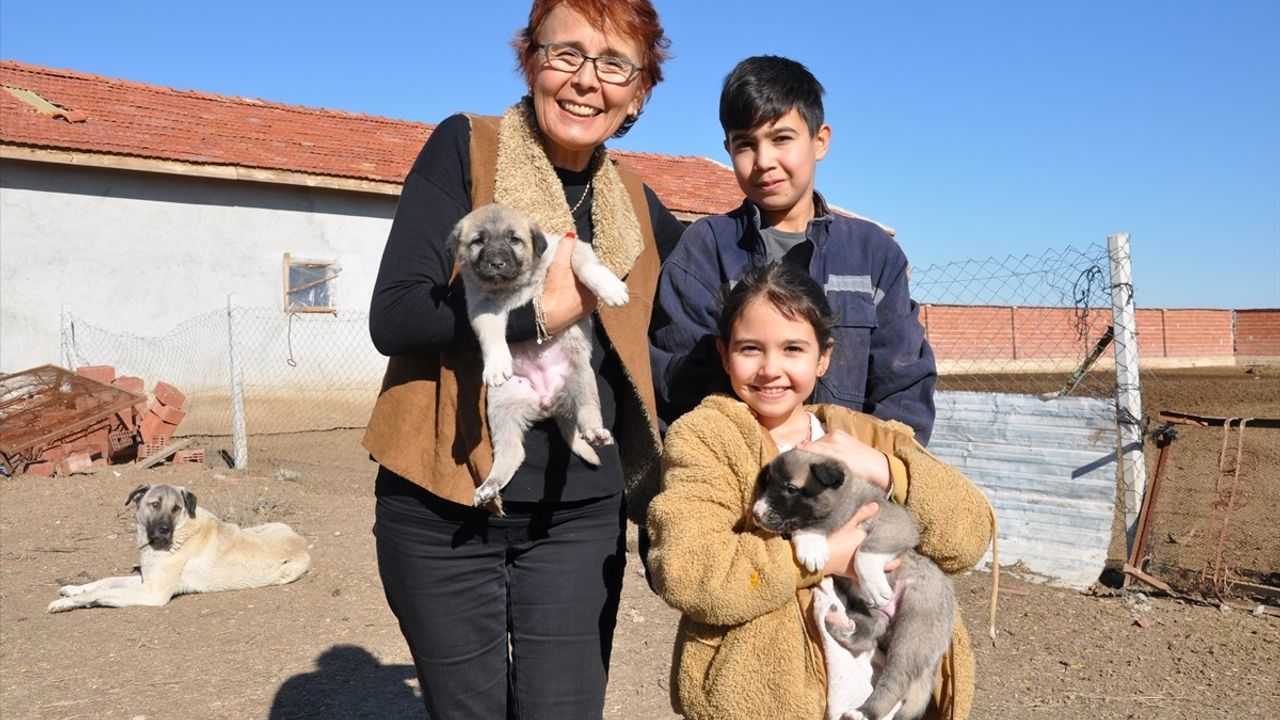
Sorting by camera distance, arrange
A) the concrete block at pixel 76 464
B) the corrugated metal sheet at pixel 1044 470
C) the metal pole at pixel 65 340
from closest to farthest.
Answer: the corrugated metal sheet at pixel 1044 470 → the concrete block at pixel 76 464 → the metal pole at pixel 65 340

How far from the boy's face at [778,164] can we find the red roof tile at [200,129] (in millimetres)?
9866

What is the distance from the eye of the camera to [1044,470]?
654cm

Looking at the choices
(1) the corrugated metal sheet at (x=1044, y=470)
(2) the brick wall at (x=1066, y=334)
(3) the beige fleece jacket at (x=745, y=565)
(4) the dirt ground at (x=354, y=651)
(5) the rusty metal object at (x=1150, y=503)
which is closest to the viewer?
(3) the beige fleece jacket at (x=745, y=565)

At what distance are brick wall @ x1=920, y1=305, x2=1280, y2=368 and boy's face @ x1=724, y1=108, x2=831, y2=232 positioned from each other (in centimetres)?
1697

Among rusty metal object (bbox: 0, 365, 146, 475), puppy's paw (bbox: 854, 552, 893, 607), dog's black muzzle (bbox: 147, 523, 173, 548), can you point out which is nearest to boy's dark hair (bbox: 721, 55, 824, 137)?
puppy's paw (bbox: 854, 552, 893, 607)

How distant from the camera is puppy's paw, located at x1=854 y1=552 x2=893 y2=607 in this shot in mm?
2258

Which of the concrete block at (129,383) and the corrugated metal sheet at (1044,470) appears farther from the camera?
the concrete block at (129,383)

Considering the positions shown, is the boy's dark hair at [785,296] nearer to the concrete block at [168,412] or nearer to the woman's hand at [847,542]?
the woman's hand at [847,542]

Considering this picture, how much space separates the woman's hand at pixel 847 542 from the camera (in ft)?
7.41

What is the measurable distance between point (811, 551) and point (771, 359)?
1.51 feet

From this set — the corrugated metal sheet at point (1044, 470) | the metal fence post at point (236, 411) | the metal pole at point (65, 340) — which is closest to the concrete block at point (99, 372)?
the metal pole at point (65, 340)

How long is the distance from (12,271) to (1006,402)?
1109cm

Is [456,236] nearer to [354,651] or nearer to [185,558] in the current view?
[354,651]

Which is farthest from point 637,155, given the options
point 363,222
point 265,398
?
point 265,398
